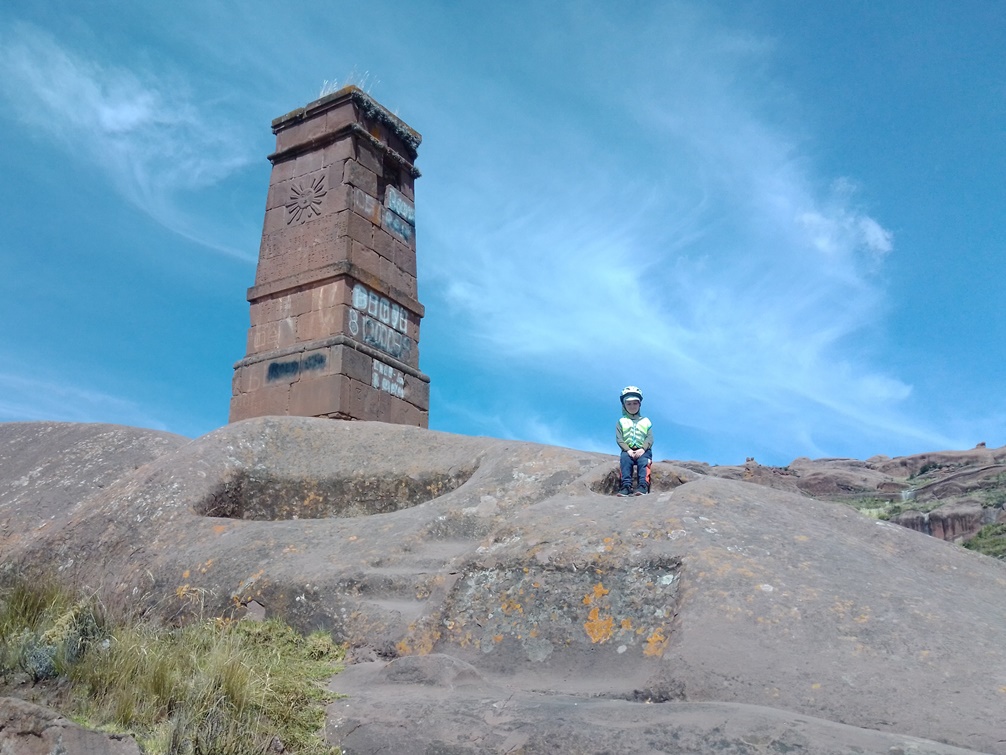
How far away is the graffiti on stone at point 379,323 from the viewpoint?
12.5m

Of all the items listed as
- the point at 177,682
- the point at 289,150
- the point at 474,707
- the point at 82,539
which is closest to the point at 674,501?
the point at 474,707

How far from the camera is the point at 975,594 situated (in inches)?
189

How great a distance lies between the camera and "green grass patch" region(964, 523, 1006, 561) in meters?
26.8

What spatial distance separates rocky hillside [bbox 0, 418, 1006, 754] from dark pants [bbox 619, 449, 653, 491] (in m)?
0.15

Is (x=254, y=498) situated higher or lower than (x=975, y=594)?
higher

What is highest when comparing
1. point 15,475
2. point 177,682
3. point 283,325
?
point 283,325

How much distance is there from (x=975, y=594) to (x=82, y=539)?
6003 mm

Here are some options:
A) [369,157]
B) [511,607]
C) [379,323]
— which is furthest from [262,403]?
[511,607]

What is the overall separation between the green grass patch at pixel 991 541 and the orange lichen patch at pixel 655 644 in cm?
2538

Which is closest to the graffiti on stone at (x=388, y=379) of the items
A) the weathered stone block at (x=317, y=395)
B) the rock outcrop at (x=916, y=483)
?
the weathered stone block at (x=317, y=395)

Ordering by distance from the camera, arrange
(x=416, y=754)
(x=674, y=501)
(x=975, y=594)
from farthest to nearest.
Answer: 1. (x=674, y=501)
2. (x=975, y=594)
3. (x=416, y=754)

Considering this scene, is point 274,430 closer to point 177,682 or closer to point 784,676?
point 177,682

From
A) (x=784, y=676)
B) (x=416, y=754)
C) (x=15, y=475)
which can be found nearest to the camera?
(x=416, y=754)

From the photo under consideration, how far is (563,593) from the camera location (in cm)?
455
